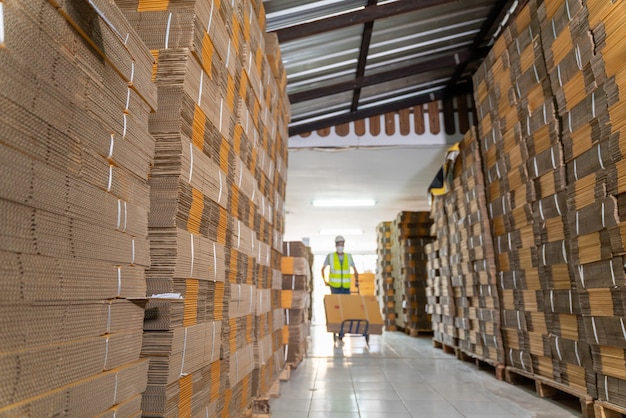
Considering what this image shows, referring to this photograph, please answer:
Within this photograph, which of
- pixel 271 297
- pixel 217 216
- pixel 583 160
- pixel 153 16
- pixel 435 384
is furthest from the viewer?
pixel 435 384

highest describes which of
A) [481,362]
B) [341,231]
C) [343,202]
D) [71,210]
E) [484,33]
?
[484,33]

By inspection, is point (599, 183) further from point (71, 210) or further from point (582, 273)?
point (71, 210)

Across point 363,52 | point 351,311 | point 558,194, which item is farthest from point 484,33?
point 351,311

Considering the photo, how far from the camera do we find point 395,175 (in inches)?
444

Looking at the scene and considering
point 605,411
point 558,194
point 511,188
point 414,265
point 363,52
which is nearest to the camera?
point 605,411

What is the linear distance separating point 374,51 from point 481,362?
5339 mm

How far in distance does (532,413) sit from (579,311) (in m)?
1.06

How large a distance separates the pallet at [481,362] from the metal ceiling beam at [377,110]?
4984 millimetres

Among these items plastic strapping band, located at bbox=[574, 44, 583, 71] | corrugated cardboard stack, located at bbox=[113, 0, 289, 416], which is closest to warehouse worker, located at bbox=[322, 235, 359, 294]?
corrugated cardboard stack, located at bbox=[113, 0, 289, 416]

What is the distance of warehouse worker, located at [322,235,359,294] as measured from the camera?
32.9 feet

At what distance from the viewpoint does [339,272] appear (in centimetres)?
1016

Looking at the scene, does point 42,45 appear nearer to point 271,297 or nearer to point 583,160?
point 271,297

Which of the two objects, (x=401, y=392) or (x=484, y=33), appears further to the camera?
(x=484, y=33)

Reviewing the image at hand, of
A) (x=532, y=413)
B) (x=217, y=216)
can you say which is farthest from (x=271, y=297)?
(x=532, y=413)
